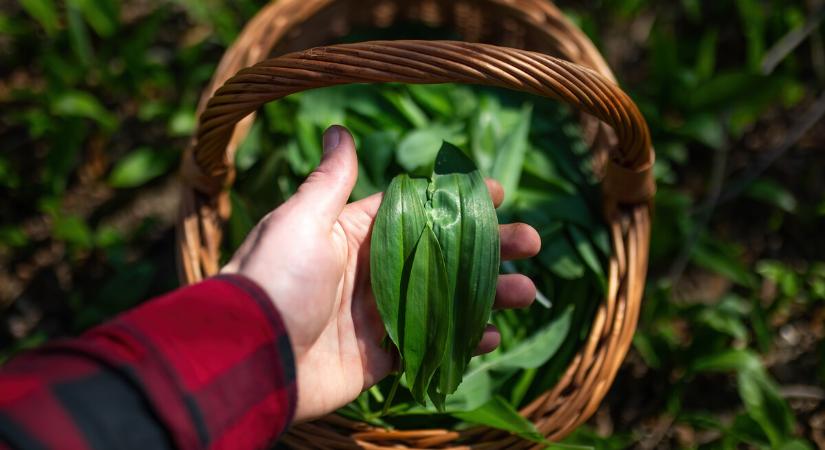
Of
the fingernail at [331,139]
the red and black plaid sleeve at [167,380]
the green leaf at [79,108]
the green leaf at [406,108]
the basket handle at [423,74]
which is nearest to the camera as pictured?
the red and black plaid sleeve at [167,380]

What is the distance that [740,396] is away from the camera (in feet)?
3.97

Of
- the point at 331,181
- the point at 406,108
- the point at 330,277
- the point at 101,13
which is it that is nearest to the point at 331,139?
the point at 331,181

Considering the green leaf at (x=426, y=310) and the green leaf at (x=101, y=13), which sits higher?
the green leaf at (x=101, y=13)

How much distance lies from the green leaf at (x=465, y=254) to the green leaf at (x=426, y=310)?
0.02m

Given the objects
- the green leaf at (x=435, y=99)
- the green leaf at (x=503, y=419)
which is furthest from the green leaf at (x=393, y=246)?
the green leaf at (x=435, y=99)

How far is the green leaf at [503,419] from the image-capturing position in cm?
87

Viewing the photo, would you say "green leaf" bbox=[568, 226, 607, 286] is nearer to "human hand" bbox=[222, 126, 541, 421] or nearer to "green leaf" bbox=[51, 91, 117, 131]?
"human hand" bbox=[222, 126, 541, 421]

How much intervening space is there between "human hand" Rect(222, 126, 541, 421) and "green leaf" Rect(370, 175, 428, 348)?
5cm

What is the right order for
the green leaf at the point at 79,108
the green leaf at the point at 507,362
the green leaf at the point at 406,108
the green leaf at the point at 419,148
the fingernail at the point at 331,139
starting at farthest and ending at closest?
the green leaf at the point at 79,108 < the green leaf at the point at 406,108 < the green leaf at the point at 419,148 < the green leaf at the point at 507,362 < the fingernail at the point at 331,139

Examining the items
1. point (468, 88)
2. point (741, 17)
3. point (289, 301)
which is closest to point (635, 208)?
point (468, 88)

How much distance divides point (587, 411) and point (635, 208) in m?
0.28

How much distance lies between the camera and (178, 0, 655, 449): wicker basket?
2.34 feet

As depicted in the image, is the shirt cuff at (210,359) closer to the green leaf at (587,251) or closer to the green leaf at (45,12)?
the green leaf at (587,251)

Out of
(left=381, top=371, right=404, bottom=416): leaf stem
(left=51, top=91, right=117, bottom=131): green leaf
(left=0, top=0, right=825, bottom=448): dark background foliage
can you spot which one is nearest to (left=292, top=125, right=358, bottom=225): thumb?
(left=381, top=371, right=404, bottom=416): leaf stem
